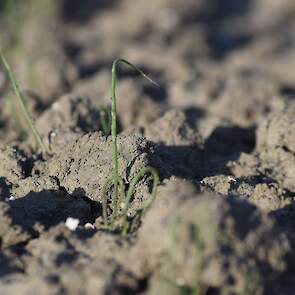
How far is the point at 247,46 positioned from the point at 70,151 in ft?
12.4

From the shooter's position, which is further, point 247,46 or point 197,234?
point 247,46

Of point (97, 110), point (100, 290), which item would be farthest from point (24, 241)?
Answer: point (97, 110)

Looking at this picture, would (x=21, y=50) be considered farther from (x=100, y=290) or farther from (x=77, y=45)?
(x=100, y=290)

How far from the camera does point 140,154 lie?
277 centimetres

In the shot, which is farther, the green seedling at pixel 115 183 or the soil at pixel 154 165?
the green seedling at pixel 115 183

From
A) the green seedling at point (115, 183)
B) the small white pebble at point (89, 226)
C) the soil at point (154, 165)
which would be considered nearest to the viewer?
the soil at point (154, 165)

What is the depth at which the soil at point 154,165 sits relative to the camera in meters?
2.06

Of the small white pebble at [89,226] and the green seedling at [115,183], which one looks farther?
the small white pebble at [89,226]

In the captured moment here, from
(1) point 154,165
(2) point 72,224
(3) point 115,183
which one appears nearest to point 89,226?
(2) point 72,224

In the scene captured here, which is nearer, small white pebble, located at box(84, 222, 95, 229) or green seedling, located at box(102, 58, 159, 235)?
green seedling, located at box(102, 58, 159, 235)

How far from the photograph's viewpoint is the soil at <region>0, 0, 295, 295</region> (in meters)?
A: 2.06

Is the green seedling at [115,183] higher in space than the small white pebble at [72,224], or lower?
higher

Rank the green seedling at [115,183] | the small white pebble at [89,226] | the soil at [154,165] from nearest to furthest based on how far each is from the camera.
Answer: the soil at [154,165] < the green seedling at [115,183] < the small white pebble at [89,226]

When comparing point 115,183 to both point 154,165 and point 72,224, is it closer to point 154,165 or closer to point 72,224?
point 72,224
